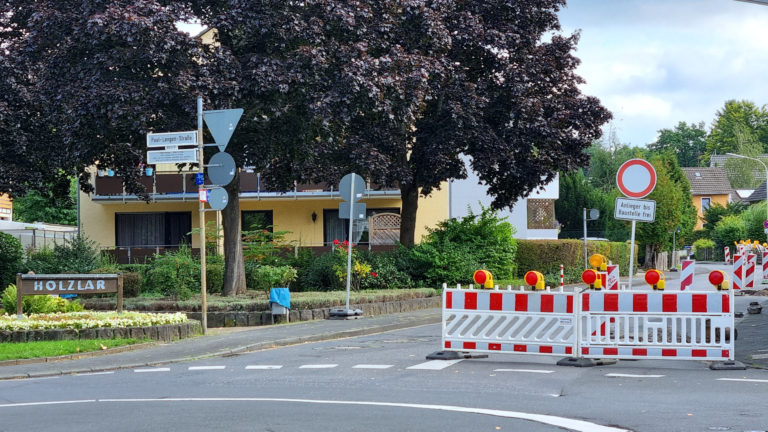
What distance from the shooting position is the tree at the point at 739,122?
116 metres

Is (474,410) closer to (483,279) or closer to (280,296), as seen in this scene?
(483,279)

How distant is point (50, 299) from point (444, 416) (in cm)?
1344

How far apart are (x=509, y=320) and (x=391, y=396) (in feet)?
12.4

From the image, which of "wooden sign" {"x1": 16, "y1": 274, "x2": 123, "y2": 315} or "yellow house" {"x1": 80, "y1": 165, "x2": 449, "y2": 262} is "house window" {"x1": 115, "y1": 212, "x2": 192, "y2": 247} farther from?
"wooden sign" {"x1": 16, "y1": 274, "x2": 123, "y2": 315}

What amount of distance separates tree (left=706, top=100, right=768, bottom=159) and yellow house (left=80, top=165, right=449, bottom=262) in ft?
272

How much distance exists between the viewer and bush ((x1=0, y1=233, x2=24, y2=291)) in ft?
90.9

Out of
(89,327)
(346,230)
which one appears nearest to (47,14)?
(89,327)

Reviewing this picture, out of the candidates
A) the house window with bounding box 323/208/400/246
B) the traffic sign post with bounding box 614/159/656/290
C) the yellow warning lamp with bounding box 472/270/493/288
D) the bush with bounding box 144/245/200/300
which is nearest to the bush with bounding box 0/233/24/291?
the bush with bounding box 144/245/200/300

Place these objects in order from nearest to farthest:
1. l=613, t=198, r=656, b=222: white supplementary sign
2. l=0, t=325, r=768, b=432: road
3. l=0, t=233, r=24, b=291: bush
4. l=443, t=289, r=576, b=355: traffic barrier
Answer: l=0, t=325, r=768, b=432: road, l=443, t=289, r=576, b=355: traffic barrier, l=613, t=198, r=656, b=222: white supplementary sign, l=0, t=233, r=24, b=291: bush

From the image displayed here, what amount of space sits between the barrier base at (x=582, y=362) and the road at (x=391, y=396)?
14cm

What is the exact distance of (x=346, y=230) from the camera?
4284 cm

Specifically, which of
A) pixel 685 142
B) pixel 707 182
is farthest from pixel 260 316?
pixel 685 142

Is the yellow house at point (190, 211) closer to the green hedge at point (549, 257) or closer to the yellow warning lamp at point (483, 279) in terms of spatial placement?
the green hedge at point (549, 257)

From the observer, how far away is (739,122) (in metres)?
117
